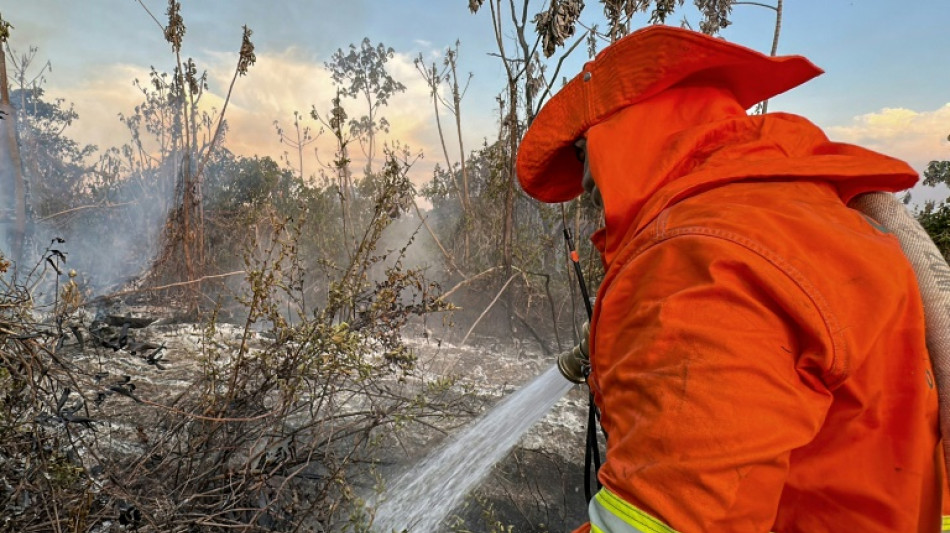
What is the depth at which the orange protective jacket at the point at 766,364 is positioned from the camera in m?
0.79

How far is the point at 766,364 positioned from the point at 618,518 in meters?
0.34

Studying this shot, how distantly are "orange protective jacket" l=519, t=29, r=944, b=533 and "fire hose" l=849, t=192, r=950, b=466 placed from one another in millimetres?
23

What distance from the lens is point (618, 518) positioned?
2.74 ft

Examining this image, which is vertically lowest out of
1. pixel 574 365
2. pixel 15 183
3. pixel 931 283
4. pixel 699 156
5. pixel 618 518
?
pixel 574 365

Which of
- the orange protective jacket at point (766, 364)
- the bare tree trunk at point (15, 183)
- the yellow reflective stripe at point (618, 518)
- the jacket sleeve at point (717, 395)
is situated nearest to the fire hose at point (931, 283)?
the orange protective jacket at point (766, 364)

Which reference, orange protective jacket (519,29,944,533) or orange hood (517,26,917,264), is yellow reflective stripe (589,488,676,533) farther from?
orange hood (517,26,917,264)

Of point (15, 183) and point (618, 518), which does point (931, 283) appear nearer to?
point (618, 518)

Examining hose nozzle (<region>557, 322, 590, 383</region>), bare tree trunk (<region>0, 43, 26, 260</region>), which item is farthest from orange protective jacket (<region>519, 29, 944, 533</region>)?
bare tree trunk (<region>0, 43, 26, 260</region>)

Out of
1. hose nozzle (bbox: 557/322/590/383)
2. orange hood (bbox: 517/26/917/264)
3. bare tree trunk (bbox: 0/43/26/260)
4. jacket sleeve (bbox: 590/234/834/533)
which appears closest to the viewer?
jacket sleeve (bbox: 590/234/834/533)

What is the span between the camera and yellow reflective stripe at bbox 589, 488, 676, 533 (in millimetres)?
791

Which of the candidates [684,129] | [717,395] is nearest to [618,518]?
[717,395]

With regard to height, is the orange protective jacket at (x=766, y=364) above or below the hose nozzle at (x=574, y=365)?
above

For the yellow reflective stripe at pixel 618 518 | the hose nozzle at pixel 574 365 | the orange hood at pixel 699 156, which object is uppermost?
the orange hood at pixel 699 156

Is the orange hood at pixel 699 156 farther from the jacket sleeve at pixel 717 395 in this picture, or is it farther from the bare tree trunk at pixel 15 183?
the bare tree trunk at pixel 15 183
